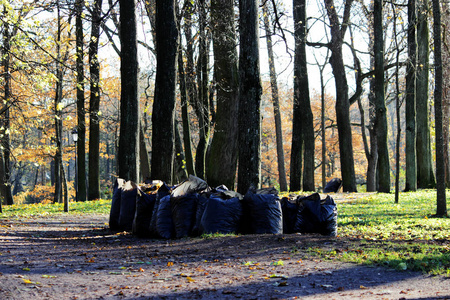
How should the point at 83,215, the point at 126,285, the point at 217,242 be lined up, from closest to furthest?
1. the point at 126,285
2. the point at 217,242
3. the point at 83,215

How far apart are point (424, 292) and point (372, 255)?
5.06 ft

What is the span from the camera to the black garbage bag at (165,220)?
7.95 meters

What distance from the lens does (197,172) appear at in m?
17.8

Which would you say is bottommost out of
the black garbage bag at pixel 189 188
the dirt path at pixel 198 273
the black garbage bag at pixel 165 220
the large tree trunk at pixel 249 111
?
the dirt path at pixel 198 273

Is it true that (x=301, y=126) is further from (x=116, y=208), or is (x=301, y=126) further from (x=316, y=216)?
(x=316, y=216)

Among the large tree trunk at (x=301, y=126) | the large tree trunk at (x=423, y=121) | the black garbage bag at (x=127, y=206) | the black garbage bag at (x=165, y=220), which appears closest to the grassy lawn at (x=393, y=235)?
the black garbage bag at (x=165, y=220)

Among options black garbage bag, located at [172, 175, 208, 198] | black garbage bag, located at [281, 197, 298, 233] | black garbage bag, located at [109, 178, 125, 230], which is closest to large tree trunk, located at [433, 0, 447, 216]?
black garbage bag, located at [281, 197, 298, 233]

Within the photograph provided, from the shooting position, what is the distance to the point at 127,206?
358 inches

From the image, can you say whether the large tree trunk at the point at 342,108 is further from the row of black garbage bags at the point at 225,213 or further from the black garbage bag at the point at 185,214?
the black garbage bag at the point at 185,214

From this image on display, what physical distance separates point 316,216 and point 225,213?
5.20 feet

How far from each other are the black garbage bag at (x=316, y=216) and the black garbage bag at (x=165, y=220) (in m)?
2.23

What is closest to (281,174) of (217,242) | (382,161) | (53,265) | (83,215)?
(382,161)

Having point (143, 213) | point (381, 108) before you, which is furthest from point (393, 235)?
point (381, 108)

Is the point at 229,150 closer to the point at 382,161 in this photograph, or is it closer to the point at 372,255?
the point at 382,161
